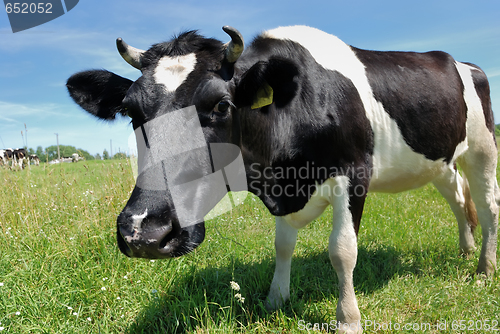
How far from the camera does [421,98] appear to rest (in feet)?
11.0

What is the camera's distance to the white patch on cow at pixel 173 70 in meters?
2.14

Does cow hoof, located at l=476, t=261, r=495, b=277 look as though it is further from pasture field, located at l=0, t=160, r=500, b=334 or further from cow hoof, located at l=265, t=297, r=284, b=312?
cow hoof, located at l=265, t=297, r=284, b=312

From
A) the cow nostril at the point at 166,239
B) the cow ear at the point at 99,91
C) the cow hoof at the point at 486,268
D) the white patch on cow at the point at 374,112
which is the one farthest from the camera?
the cow hoof at the point at 486,268

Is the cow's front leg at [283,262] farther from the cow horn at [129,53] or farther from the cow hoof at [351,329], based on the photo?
the cow horn at [129,53]

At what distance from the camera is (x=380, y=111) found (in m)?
3.08

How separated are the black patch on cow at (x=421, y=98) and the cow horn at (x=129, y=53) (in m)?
2.03

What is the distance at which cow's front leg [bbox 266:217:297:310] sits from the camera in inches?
130

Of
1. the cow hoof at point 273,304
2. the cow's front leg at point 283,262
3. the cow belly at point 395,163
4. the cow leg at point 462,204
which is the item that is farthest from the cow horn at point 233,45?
the cow leg at point 462,204

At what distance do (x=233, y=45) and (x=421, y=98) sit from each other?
82.1 inches

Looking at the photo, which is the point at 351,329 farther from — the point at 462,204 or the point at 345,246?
the point at 462,204

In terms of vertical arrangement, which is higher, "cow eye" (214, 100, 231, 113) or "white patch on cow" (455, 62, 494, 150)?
"cow eye" (214, 100, 231, 113)

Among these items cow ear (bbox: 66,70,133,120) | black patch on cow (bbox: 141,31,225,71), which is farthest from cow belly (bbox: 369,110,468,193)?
cow ear (bbox: 66,70,133,120)

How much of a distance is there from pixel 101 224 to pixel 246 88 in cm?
303

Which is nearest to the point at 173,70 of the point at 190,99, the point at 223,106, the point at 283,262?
the point at 190,99
